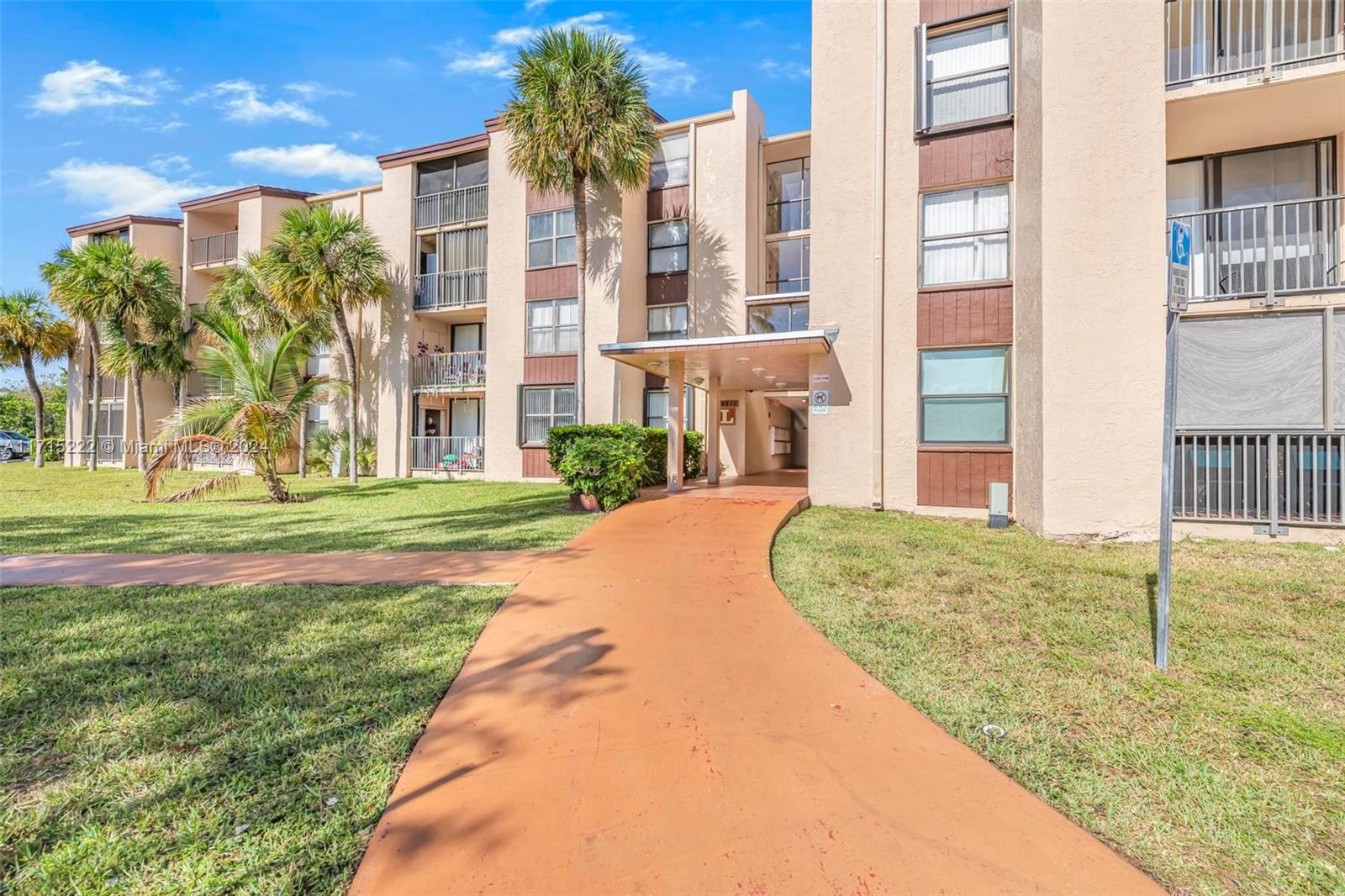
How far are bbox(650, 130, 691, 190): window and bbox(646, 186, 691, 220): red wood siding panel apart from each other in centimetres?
17

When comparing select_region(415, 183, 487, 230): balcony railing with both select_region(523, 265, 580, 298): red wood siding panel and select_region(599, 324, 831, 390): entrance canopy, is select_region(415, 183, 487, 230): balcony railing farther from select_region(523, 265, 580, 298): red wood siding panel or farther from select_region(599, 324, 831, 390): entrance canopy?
select_region(599, 324, 831, 390): entrance canopy

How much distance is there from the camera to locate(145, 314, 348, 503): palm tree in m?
11.9

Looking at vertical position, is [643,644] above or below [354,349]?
below

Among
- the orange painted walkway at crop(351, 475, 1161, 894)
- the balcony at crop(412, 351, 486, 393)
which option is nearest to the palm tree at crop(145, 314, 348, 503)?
the balcony at crop(412, 351, 486, 393)

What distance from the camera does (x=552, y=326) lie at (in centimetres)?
1770

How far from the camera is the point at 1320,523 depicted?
7.73 metres

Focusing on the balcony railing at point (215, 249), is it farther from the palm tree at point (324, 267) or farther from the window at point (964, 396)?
the window at point (964, 396)

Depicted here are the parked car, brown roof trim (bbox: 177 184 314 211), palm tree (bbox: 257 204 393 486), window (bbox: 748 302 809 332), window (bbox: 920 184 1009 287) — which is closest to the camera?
window (bbox: 920 184 1009 287)

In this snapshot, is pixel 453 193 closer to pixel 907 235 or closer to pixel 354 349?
pixel 354 349

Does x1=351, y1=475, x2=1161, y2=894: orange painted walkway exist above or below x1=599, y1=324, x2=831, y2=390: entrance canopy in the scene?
below

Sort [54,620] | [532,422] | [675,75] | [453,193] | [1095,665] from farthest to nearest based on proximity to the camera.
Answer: [453,193] < [532,422] < [675,75] < [54,620] < [1095,665]

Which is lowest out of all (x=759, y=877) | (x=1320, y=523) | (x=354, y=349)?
(x=759, y=877)

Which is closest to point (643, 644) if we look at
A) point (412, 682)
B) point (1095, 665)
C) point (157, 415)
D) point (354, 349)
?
point (412, 682)

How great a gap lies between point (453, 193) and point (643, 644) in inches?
776
